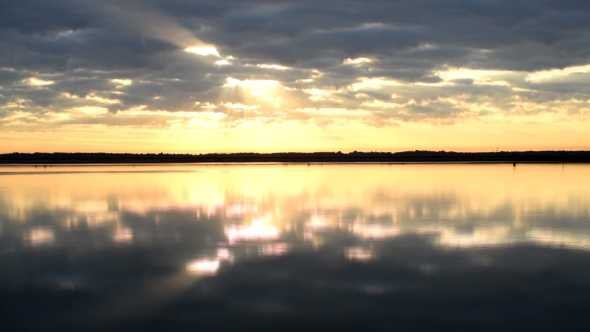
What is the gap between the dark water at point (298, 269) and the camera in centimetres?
1077

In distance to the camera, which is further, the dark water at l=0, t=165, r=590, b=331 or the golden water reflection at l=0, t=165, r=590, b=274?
the golden water reflection at l=0, t=165, r=590, b=274

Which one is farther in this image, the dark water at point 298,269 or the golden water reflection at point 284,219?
the golden water reflection at point 284,219

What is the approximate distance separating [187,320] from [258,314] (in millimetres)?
1325

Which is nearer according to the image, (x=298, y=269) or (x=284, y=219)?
(x=298, y=269)

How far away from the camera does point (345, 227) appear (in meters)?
21.5

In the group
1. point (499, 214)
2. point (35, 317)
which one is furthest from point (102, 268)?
point (499, 214)

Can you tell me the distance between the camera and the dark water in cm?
1077

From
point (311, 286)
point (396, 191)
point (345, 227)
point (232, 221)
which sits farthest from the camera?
point (396, 191)

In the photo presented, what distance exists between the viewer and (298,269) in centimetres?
1462

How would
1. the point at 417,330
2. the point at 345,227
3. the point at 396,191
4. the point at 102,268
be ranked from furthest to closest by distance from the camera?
the point at 396,191 → the point at 345,227 → the point at 102,268 → the point at 417,330

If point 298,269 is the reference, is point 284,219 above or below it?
above

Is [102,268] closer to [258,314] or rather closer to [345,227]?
[258,314]

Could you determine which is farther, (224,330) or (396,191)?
(396,191)

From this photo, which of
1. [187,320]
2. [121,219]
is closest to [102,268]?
[187,320]
